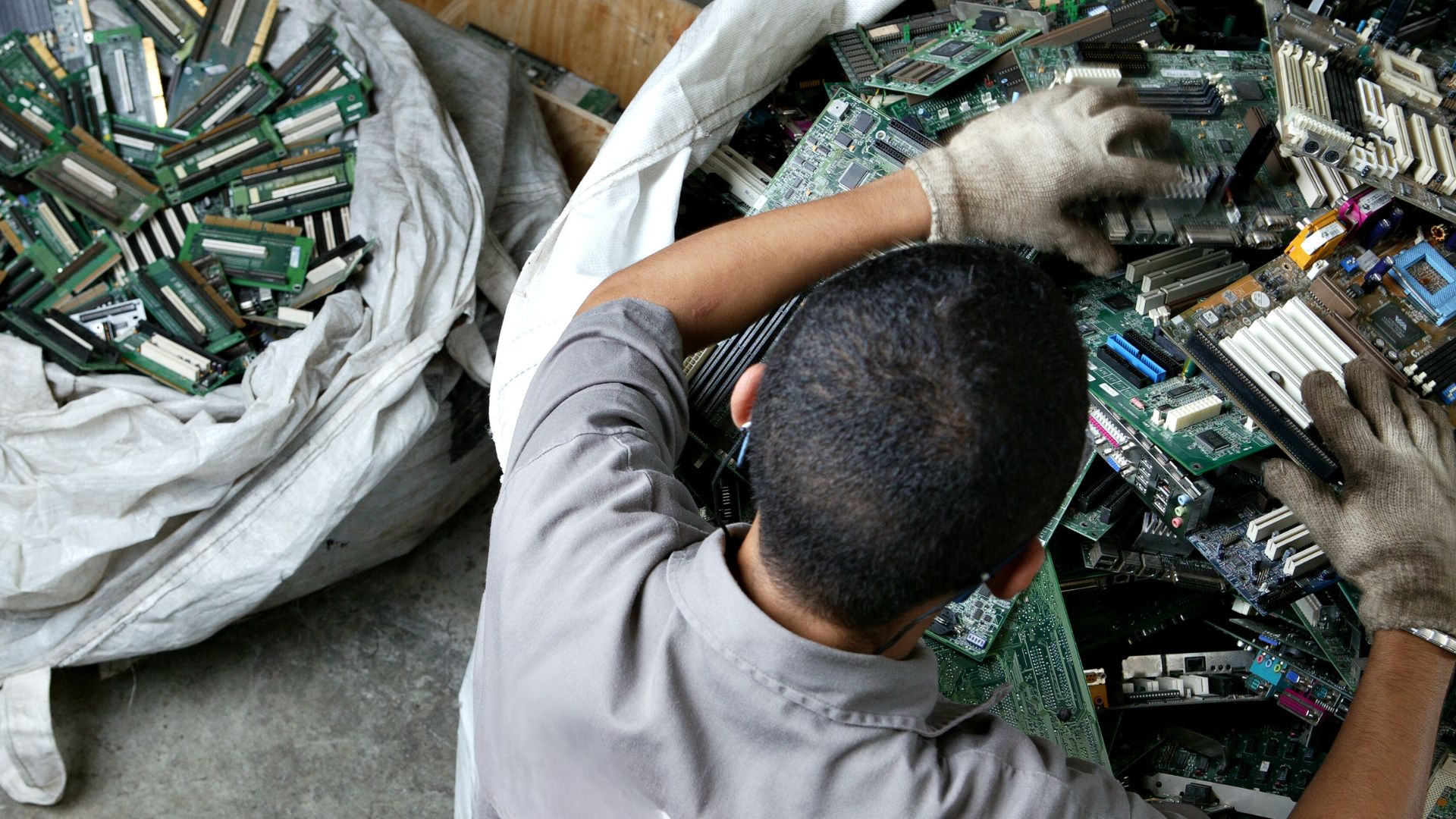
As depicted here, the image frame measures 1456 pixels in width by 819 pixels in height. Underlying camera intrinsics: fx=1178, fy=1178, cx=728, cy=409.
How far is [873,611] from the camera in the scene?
1250 mm

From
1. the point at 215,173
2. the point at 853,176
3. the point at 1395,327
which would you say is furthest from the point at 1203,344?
the point at 215,173

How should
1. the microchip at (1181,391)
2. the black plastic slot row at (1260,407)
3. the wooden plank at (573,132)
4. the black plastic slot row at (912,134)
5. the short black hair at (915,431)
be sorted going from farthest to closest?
the wooden plank at (573,132)
the black plastic slot row at (912,134)
the microchip at (1181,391)
the black plastic slot row at (1260,407)
the short black hair at (915,431)

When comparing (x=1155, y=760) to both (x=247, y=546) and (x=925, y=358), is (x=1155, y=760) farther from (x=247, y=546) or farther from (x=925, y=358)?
(x=247, y=546)

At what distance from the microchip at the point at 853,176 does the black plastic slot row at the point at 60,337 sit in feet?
6.27

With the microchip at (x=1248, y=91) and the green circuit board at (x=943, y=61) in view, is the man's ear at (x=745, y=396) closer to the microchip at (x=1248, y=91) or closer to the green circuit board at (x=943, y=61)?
the green circuit board at (x=943, y=61)

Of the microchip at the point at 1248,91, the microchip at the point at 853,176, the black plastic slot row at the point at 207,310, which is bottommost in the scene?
the black plastic slot row at the point at 207,310

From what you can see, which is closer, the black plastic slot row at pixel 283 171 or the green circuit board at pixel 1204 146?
the green circuit board at pixel 1204 146

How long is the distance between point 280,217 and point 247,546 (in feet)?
3.05

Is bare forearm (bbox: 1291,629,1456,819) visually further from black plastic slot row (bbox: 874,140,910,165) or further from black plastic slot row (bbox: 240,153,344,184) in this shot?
black plastic slot row (bbox: 240,153,344,184)

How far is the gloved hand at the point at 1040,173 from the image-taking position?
192 cm

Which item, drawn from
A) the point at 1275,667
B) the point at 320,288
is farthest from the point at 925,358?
the point at 320,288

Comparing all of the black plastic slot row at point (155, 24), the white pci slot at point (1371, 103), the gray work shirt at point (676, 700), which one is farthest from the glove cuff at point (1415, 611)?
the black plastic slot row at point (155, 24)

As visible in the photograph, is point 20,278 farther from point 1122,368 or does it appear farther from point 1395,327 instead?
point 1395,327

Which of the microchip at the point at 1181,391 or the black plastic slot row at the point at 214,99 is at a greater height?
the microchip at the point at 1181,391
